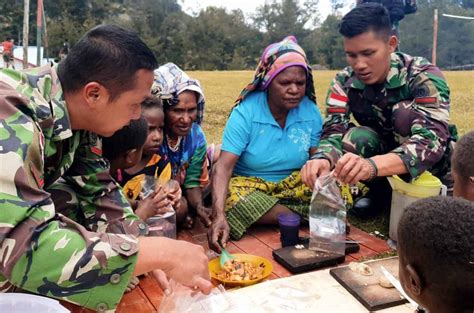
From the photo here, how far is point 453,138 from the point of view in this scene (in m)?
3.08

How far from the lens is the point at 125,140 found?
237 cm

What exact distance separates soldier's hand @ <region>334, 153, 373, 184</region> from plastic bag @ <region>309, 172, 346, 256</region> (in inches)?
3.4

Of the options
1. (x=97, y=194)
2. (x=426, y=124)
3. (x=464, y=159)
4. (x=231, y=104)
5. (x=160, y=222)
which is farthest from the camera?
(x=231, y=104)

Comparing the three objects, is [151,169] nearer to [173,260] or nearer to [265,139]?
[265,139]

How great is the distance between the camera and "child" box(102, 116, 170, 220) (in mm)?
2361

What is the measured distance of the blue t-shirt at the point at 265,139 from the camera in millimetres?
2984

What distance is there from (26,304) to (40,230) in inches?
11.0

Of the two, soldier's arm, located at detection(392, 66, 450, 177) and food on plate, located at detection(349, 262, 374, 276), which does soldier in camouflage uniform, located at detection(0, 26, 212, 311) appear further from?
soldier's arm, located at detection(392, 66, 450, 177)

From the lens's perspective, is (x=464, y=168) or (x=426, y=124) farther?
(x=426, y=124)

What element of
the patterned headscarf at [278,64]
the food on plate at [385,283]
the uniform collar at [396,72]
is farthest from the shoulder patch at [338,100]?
the food on plate at [385,283]

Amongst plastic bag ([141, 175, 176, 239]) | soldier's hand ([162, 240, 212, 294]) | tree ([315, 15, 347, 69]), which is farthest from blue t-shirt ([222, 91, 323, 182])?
tree ([315, 15, 347, 69])

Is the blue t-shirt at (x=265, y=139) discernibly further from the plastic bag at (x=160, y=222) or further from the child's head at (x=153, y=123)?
the plastic bag at (x=160, y=222)

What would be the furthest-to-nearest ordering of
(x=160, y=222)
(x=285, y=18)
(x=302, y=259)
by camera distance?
(x=285, y=18) < (x=160, y=222) < (x=302, y=259)

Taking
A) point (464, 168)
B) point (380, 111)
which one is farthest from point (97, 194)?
point (380, 111)
